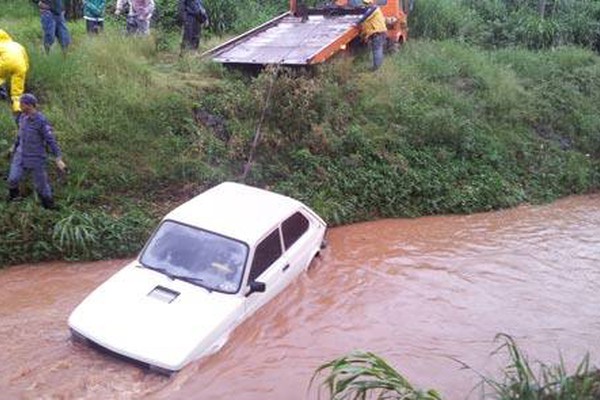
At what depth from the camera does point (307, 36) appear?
15016 millimetres

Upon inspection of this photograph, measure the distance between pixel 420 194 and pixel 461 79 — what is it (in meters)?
4.45

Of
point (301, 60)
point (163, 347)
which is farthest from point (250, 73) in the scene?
point (163, 347)

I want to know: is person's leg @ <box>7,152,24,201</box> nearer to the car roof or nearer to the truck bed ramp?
the car roof

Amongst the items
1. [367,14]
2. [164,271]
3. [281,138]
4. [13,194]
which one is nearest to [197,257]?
[164,271]

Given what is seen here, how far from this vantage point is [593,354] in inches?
331

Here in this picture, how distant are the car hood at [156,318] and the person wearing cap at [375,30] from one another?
8.65 meters

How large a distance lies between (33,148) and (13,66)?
1.83 meters

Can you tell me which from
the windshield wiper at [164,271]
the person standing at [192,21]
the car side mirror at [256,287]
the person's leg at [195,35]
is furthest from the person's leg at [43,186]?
the person's leg at [195,35]

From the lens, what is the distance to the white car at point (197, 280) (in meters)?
7.04

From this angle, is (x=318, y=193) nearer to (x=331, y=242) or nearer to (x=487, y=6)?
(x=331, y=242)

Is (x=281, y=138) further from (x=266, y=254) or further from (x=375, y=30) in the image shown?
(x=266, y=254)

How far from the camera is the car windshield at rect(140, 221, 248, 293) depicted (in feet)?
25.5

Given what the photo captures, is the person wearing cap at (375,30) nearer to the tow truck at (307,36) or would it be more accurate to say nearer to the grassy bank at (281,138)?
the tow truck at (307,36)

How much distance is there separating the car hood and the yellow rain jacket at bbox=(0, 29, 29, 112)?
14.4ft
